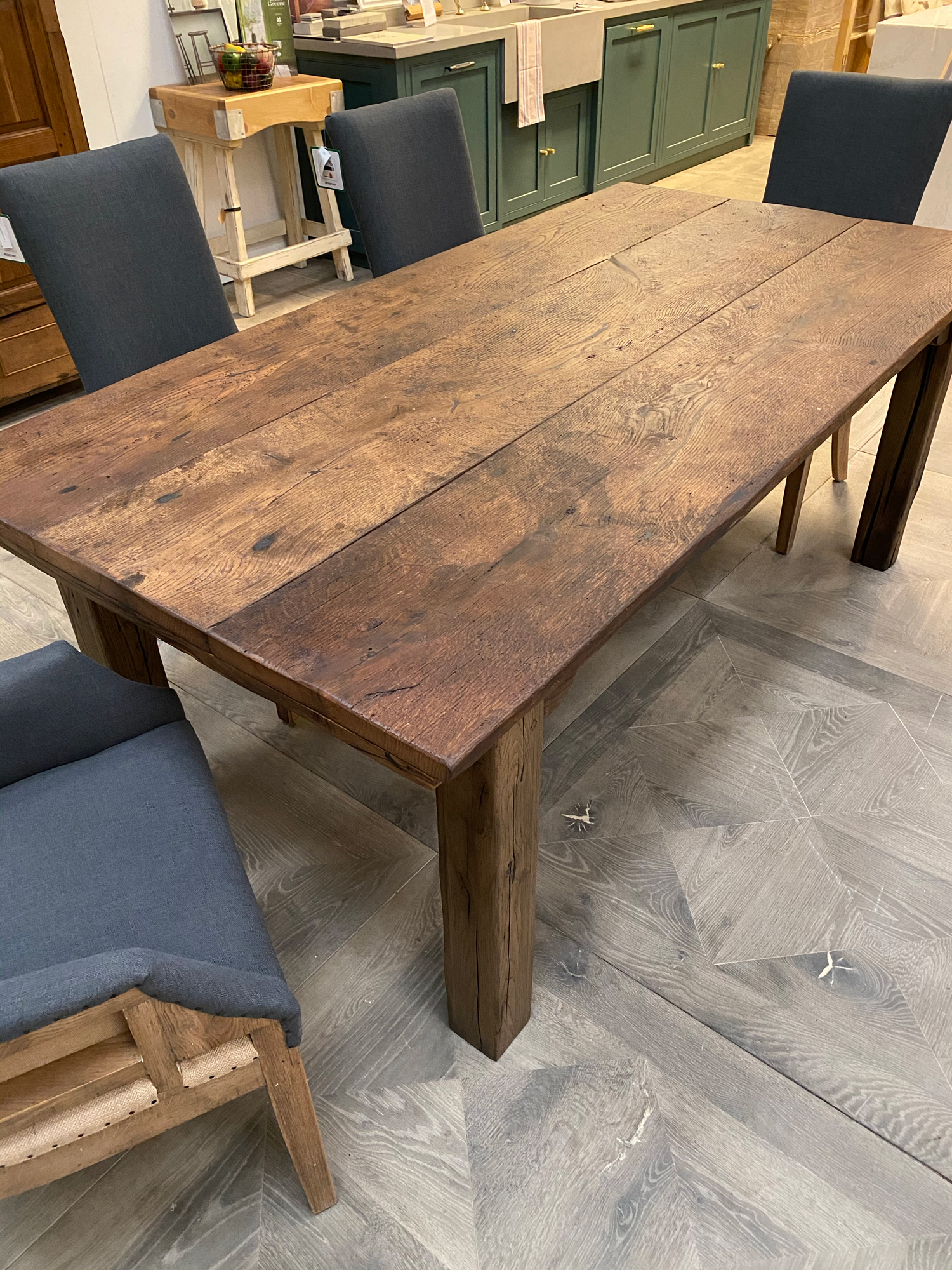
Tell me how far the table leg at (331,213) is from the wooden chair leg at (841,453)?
2.37 metres

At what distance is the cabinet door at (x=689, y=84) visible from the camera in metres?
4.86

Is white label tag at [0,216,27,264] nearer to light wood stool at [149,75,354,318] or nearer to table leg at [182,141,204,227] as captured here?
light wood stool at [149,75,354,318]

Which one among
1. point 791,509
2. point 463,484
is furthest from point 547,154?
point 463,484

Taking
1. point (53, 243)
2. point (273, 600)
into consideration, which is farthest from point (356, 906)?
point (53, 243)

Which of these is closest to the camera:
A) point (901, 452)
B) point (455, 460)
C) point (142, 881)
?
point (142, 881)

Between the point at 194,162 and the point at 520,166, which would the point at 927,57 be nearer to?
the point at 520,166

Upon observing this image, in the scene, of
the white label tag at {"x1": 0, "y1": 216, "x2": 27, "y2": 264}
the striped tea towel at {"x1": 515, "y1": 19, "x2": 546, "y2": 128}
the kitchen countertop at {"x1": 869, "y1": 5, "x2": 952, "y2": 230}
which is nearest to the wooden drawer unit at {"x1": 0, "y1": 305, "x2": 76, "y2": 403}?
the white label tag at {"x1": 0, "y1": 216, "x2": 27, "y2": 264}

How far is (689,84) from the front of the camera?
510cm

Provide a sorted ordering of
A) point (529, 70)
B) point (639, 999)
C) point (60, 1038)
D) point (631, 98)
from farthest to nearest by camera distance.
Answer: point (631, 98) → point (529, 70) → point (639, 999) → point (60, 1038)

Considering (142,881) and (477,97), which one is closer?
(142,881)

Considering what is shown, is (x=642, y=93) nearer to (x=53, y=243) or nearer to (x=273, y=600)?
(x=53, y=243)

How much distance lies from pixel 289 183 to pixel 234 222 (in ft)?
1.89

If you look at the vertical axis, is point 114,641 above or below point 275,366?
below

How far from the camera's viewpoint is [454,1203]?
1.21m
